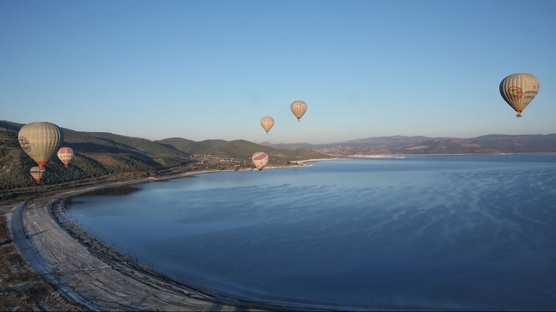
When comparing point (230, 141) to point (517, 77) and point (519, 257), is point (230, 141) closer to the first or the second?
point (517, 77)

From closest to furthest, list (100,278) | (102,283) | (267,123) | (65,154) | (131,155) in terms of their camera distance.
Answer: (102,283) < (100,278) < (267,123) < (65,154) < (131,155)

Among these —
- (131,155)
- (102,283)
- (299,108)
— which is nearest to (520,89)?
(299,108)

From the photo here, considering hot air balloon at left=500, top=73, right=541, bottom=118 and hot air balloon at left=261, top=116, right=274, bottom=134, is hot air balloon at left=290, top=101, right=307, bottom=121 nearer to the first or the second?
hot air balloon at left=261, top=116, right=274, bottom=134

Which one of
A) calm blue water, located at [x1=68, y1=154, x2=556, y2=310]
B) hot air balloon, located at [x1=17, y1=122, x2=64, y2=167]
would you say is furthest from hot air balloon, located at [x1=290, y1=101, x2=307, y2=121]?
hot air balloon, located at [x1=17, y1=122, x2=64, y2=167]

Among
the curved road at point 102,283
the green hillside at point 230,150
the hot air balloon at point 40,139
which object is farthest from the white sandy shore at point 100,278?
the green hillside at point 230,150

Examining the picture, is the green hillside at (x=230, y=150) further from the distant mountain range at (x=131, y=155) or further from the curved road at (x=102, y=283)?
the curved road at (x=102, y=283)

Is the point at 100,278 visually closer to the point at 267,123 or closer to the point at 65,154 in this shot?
the point at 267,123

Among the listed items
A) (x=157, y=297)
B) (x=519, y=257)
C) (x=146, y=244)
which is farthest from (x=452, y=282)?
(x=146, y=244)
